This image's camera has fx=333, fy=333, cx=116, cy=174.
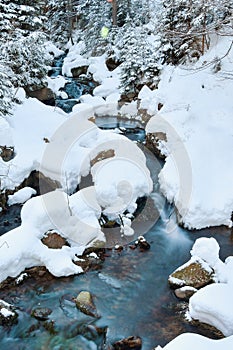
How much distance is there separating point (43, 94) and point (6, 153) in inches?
230

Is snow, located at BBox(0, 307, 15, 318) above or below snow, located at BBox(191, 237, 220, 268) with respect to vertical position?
below

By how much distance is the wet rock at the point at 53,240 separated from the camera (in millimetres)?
7219

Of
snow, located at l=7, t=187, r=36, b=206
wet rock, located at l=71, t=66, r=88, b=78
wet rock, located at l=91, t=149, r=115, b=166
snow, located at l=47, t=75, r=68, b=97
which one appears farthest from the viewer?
wet rock, located at l=71, t=66, r=88, b=78

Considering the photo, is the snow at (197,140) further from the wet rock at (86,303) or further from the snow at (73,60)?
the snow at (73,60)

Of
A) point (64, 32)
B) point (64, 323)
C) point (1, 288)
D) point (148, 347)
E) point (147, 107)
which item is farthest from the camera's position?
point (64, 32)

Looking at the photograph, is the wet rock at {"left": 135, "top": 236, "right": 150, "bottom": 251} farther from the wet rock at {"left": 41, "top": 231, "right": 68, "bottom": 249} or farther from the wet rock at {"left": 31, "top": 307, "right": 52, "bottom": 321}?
the wet rock at {"left": 31, "top": 307, "right": 52, "bottom": 321}

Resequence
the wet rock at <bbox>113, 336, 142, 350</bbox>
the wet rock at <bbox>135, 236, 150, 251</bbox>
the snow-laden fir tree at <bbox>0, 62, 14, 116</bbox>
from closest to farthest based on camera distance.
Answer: the wet rock at <bbox>113, 336, 142, 350</bbox> < the wet rock at <bbox>135, 236, 150, 251</bbox> < the snow-laden fir tree at <bbox>0, 62, 14, 116</bbox>

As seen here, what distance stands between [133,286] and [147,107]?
8.73 m

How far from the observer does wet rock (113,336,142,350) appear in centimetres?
536

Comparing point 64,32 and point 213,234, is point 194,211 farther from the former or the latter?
point 64,32

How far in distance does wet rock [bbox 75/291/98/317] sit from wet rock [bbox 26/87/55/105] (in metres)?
10.3

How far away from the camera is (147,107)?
1376cm

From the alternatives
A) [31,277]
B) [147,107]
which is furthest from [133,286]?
[147,107]

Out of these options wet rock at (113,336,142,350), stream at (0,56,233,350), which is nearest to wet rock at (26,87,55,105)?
stream at (0,56,233,350)
